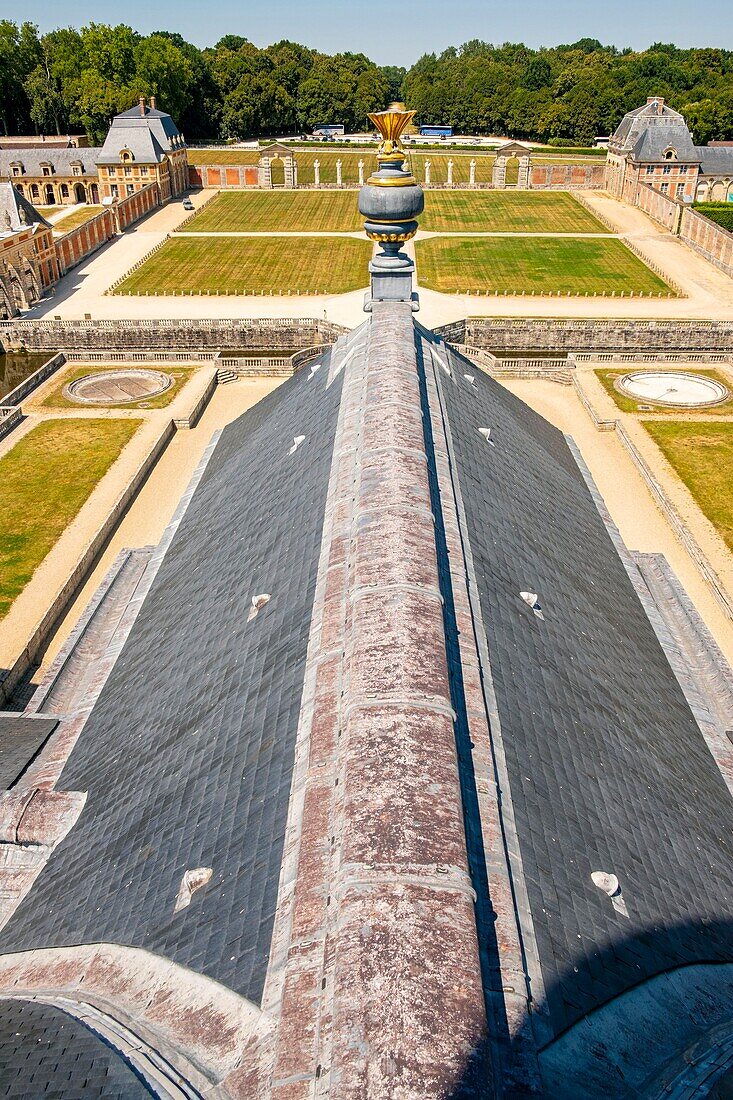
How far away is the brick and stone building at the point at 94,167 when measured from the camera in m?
108

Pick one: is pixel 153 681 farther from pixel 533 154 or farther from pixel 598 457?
pixel 533 154

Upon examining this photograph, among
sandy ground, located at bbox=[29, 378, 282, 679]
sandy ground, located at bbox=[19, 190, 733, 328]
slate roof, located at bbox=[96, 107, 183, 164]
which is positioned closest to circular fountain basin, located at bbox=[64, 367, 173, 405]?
sandy ground, located at bbox=[29, 378, 282, 679]

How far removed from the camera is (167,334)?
6131 cm

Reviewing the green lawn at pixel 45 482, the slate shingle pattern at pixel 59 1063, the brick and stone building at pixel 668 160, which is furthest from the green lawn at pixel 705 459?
the brick and stone building at pixel 668 160

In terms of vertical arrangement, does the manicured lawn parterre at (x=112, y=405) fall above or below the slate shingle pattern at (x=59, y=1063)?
below

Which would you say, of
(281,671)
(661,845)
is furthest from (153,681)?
(661,845)

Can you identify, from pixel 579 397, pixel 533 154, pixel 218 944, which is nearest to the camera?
pixel 218 944

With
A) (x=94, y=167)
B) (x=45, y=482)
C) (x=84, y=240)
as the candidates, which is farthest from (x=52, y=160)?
(x=45, y=482)

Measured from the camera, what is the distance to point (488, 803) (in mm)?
10195

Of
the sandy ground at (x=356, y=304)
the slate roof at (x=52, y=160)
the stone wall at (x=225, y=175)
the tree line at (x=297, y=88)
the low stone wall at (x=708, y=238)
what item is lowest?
the sandy ground at (x=356, y=304)

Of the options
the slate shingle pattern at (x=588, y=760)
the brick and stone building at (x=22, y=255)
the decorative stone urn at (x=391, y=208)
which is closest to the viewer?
the slate shingle pattern at (x=588, y=760)

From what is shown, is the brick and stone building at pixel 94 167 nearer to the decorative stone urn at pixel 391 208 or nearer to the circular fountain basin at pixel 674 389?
the circular fountain basin at pixel 674 389

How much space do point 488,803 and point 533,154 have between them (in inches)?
6193

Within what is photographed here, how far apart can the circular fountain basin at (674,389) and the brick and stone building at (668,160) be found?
68046 millimetres
